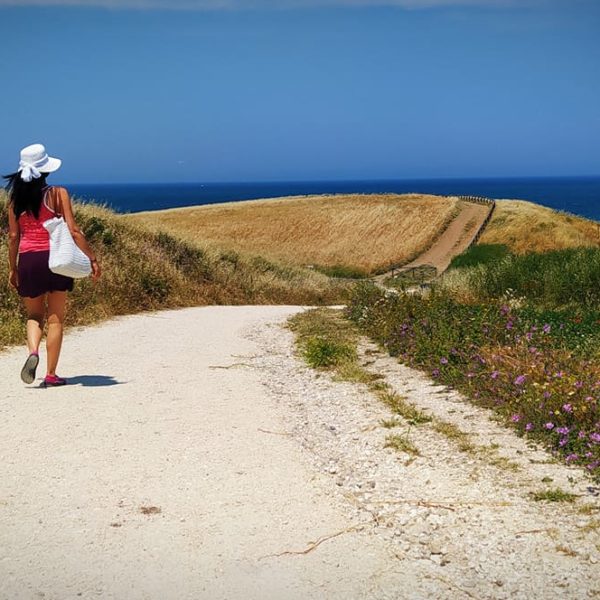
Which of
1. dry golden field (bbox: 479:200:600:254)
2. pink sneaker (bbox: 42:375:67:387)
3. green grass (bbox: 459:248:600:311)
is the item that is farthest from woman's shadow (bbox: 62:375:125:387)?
dry golden field (bbox: 479:200:600:254)

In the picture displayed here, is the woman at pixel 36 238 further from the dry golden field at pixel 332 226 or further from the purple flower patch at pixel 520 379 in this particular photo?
the dry golden field at pixel 332 226

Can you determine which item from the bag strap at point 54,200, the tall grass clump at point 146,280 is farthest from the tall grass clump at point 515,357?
the tall grass clump at point 146,280

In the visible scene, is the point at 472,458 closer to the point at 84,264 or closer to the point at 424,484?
the point at 424,484

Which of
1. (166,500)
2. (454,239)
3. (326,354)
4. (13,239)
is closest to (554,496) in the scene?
(166,500)

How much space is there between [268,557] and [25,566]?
4.43 ft

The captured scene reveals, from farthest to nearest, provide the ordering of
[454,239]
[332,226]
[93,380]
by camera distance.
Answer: [332,226], [454,239], [93,380]

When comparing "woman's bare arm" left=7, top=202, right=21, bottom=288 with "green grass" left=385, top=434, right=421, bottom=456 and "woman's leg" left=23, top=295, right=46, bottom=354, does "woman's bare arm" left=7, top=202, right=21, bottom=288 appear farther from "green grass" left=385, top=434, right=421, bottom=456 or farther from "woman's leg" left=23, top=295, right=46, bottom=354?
"green grass" left=385, top=434, right=421, bottom=456

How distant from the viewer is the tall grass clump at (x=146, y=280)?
13.9 metres

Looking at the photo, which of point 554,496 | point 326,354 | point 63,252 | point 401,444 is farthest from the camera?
point 326,354

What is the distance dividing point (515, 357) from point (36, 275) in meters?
4.81

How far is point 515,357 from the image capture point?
8.60m

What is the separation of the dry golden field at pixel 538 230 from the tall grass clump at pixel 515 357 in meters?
39.3

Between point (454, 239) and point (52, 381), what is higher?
point (52, 381)

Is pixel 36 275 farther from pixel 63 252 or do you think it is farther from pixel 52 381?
pixel 52 381
